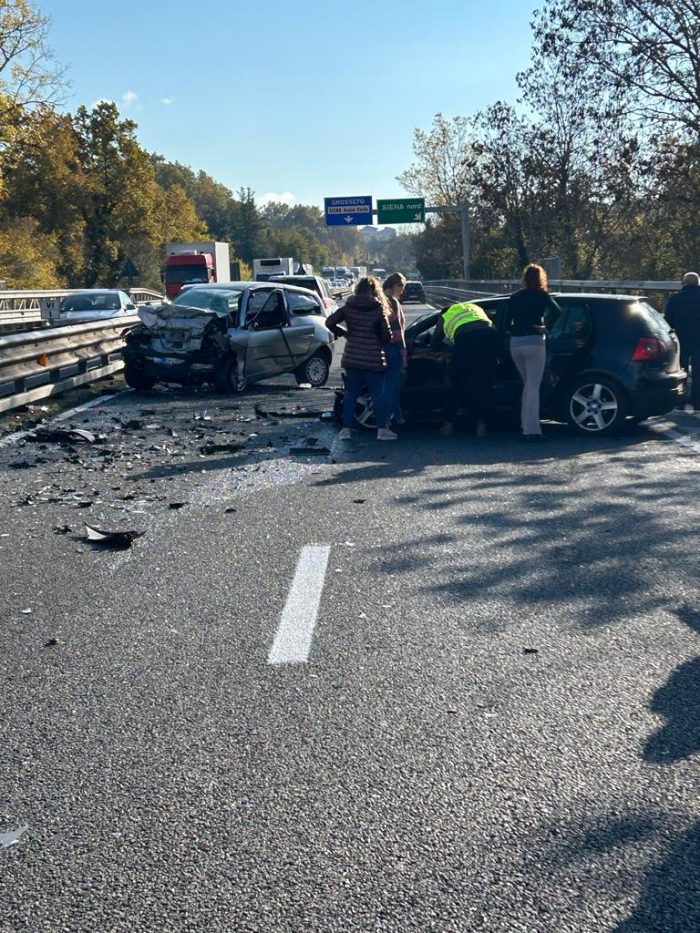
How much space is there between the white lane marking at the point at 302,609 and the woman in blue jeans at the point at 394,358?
543 cm

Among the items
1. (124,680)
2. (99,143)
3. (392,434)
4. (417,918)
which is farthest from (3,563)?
(99,143)

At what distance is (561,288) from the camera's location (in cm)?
2730

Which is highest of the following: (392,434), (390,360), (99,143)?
(99,143)

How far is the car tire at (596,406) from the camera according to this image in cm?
1283

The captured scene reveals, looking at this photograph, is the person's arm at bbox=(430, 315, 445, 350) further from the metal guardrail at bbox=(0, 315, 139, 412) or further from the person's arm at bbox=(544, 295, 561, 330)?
the metal guardrail at bbox=(0, 315, 139, 412)

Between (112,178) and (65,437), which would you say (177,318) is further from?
(112,178)

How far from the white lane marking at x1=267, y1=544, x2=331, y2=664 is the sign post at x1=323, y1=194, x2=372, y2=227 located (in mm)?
62084

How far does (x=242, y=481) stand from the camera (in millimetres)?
10703

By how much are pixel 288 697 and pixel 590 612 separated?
1.92 m

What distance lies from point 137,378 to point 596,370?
26.7 ft

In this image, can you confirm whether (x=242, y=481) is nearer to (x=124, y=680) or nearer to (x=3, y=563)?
(x=3, y=563)

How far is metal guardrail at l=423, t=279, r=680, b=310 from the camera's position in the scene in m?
19.6

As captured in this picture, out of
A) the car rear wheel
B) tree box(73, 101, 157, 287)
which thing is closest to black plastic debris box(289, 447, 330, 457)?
the car rear wheel

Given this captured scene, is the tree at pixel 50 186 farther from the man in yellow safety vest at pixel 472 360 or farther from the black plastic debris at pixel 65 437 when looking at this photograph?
the man in yellow safety vest at pixel 472 360
